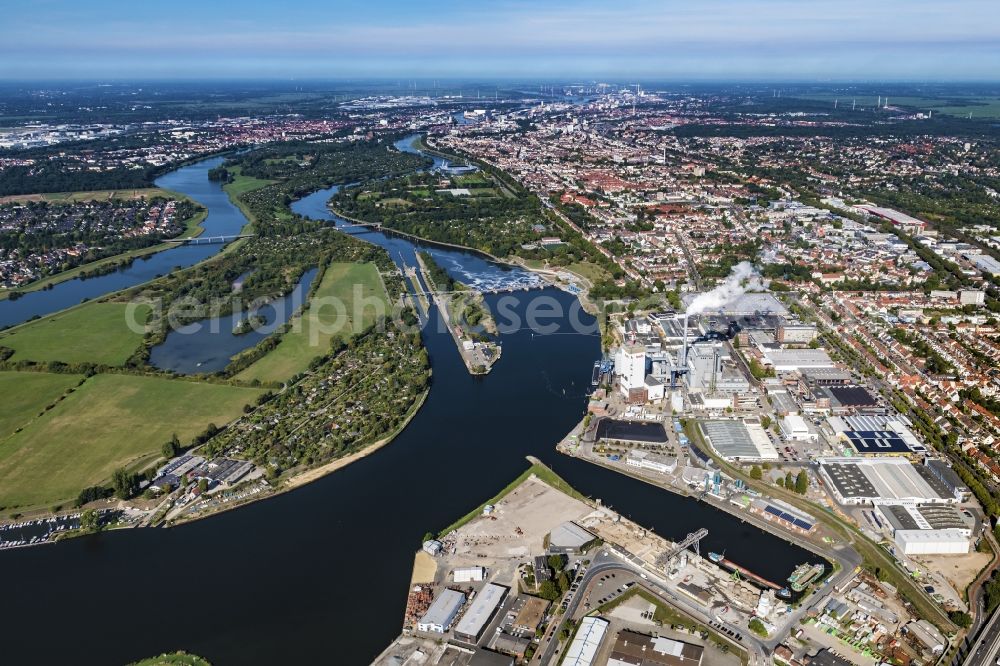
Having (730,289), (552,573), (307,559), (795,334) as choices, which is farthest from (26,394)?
(730,289)

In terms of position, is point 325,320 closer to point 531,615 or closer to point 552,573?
point 552,573

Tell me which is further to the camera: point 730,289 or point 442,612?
point 730,289

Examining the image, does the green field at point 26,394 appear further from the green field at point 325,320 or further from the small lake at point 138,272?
the small lake at point 138,272

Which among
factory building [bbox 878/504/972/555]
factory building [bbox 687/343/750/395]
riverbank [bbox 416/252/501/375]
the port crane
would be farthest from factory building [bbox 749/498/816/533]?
riverbank [bbox 416/252/501/375]

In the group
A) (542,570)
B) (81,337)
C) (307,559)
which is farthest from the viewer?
(81,337)

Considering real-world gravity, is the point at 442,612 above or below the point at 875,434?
below

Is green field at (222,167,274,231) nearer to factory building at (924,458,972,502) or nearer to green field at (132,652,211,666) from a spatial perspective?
green field at (132,652,211,666)

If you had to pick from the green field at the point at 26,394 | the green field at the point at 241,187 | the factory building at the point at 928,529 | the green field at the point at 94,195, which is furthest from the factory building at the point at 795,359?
the green field at the point at 94,195
